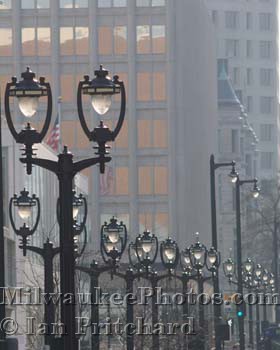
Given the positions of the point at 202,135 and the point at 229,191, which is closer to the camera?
the point at 202,135

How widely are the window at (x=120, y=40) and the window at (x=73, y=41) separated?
6.24 ft

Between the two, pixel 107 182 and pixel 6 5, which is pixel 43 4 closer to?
pixel 6 5

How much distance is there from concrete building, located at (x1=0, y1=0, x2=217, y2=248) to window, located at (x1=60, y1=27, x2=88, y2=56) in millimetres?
63

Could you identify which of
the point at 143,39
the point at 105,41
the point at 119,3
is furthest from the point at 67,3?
the point at 143,39

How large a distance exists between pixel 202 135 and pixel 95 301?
83.1m

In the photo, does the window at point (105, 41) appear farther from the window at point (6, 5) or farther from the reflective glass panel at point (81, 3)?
the window at point (6, 5)

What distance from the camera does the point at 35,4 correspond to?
107 m

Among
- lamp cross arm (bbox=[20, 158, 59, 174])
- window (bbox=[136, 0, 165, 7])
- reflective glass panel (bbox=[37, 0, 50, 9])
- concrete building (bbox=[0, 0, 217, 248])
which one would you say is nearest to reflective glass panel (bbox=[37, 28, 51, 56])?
concrete building (bbox=[0, 0, 217, 248])

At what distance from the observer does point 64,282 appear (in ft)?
69.6

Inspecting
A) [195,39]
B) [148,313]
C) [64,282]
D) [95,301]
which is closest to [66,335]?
[64,282]

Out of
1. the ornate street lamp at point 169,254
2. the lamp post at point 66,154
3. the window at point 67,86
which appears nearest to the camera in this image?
the lamp post at point 66,154

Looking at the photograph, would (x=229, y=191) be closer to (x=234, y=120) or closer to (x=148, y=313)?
(x=234, y=120)

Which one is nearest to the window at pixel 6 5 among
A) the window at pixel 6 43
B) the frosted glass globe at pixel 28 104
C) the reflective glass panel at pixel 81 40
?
the window at pixel 6 43

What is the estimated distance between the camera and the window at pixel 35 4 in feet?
348
